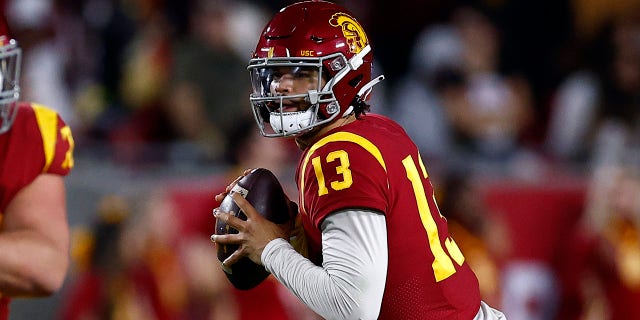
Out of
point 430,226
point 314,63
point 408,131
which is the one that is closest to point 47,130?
point 314,63

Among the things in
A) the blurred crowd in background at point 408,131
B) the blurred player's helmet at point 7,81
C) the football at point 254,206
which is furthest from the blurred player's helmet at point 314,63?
the blurred crowd in background at point 408,131

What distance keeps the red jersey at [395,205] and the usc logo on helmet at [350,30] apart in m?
0.19

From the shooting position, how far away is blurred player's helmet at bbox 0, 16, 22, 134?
9.20 ft

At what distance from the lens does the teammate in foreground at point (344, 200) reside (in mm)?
2502

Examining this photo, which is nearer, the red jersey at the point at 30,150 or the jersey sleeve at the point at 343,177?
the jersey sleeve at the point at 343,177

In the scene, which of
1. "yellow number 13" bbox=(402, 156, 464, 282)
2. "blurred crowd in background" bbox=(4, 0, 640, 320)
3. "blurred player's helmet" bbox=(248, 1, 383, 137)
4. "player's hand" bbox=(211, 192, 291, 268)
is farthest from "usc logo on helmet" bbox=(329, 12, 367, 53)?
"blurred crowd in background" bbox=(4, 0, 640, 320)

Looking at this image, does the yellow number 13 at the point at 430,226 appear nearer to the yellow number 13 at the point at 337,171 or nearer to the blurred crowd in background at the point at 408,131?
the yellow number 13 at the point at 337,171

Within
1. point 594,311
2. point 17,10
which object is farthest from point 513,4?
point 17,10

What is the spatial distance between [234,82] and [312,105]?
3.61 m

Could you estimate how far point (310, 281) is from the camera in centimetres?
254

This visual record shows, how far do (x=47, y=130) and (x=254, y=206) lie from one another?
0.71 meters

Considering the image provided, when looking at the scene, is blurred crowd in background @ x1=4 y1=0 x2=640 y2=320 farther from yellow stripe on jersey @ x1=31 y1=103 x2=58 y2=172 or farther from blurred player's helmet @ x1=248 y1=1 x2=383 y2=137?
blurred player's helmet @ x1=248 y1=1 x2=383 y2=137

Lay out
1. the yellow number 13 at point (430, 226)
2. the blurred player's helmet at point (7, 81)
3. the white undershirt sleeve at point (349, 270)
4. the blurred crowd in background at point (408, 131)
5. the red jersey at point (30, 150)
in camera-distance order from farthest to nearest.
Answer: the blurred crowd in background at point (408, 131) < the red jersey at point (30, 150) < the blurred player's helmet at point (7, 81) < the yellow number 13 at point (430, 226) < the white undershirt sleeve at point (349, 270)

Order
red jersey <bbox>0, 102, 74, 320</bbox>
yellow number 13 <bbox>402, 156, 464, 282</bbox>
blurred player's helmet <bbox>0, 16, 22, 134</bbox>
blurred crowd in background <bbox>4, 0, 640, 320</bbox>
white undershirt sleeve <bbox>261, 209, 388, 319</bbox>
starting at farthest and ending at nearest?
blurred crowd in background <bbox>4, 0, 640, 320</bbox> < red jersey <bbox>0, 102, 74, 320</bbox> < blurred player's helmet <bbox>0, 16, 22, 134</bbox> < yellow number 13 <bbox>402, 156, 464, 282</bbox> < white undershirt sleeve <bbox>261, 209, 388, 319</bbox>
